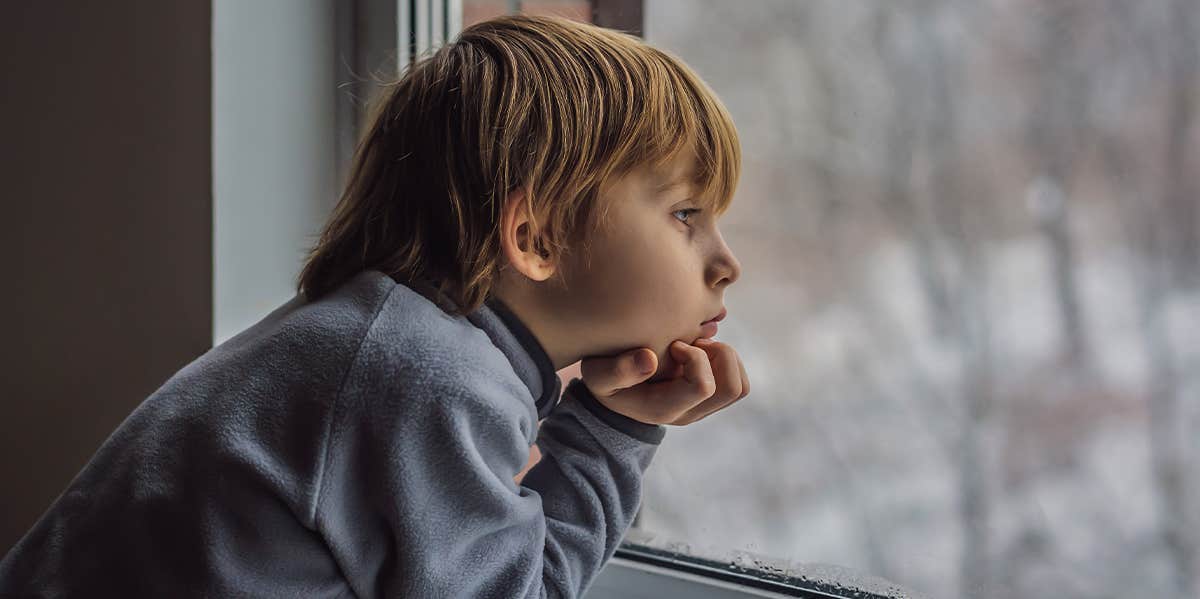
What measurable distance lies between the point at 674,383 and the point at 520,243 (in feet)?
0.55

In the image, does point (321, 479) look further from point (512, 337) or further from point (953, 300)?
point (953, 300)

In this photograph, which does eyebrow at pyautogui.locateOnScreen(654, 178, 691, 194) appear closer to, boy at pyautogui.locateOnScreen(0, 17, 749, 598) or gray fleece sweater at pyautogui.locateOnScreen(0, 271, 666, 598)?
boy at pyautogui.locateOnScreen(0, 17, 749, 598)

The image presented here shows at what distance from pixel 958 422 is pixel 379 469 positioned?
47 centimetres

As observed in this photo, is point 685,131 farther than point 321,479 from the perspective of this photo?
Yes

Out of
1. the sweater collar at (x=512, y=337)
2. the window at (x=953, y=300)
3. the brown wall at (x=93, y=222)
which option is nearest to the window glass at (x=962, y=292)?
the window at (x=953, y=300)

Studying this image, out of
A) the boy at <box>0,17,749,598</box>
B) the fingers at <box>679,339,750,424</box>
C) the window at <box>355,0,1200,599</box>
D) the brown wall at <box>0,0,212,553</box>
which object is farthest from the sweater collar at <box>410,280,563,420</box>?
the brown wall at <box>0,0,212,553</box>

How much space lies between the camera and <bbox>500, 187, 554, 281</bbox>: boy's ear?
703 mm

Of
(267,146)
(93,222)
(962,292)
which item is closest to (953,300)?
(962,292)

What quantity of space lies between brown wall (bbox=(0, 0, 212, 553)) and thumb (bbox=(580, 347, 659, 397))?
42 centimetres

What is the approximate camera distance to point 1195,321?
0.71m

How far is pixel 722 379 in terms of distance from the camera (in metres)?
0.80

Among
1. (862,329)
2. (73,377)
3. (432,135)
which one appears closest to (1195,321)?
(862,329)

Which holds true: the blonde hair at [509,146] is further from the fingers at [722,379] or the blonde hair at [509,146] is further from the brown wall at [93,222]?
the brown wall at [93,222]

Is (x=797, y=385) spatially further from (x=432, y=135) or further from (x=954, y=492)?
(x=432, y=135)
